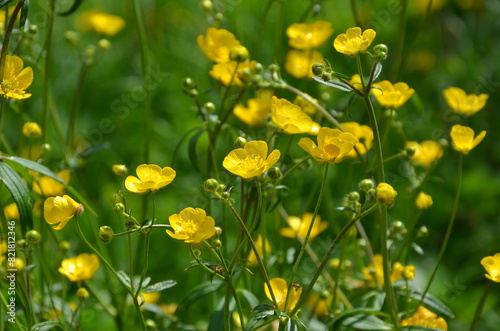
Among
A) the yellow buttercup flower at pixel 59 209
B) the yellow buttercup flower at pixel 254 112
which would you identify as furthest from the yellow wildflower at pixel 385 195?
the yellow buttercup flower at pixel 254 112

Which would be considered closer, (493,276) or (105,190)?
(493,276)

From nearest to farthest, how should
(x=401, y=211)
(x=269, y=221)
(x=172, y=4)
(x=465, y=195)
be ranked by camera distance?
(x=269, y=221) → (x=401, y=211) → (x=465, y=195) → (x=172, y=4)

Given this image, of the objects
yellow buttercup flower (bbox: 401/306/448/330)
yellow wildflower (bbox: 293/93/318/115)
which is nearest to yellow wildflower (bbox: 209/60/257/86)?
yellow wildflower (bbox: 293/93/318/115)

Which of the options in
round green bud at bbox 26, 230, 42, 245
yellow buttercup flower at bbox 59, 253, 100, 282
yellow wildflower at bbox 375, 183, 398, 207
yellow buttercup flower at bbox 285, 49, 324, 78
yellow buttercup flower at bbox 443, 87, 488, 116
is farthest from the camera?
yellow buttercup flower at bbox 285, 49, 324, 78

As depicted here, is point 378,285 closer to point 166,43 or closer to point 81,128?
point 81,128

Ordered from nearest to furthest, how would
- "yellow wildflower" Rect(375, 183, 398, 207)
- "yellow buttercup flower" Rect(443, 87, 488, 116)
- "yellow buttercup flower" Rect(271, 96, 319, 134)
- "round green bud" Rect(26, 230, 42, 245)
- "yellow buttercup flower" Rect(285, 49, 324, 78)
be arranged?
1. "yellow wildflower" Rect(375, 183, 398, 207)
2. "round green bud" Rect(26, 230, 42, 245)
3. "yellow buttercup flower" Rect(271, 96, 319, 134)
4. "yellow buttercup flower" Rect(443, 87, 488, 116)
5. "yellow buttercup flower" Rect(285, 49, 324, 78)

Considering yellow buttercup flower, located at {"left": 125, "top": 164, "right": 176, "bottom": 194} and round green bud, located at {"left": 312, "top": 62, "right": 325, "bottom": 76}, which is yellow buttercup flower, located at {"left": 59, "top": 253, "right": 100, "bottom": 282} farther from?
round green bud, located at {"left": 312, "top": 62, "right": 325, "bottom": 76}

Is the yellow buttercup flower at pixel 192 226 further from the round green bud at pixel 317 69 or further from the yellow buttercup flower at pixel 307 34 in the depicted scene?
the yellow buttercup flower at pixel 307 34

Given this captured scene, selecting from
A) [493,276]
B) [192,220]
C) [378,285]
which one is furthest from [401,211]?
[192,220]
